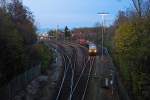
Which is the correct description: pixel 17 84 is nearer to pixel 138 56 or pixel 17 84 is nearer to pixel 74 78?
pixel 138 56

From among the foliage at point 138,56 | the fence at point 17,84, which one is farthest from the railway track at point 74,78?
the foliage at point 138,56

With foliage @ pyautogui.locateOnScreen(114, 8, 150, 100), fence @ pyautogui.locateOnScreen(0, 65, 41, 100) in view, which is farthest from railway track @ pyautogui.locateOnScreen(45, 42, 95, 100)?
foliage @ pyautogui.locateOnScreen(114, 8, 150, 100)

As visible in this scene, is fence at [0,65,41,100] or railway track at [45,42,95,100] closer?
fence at [0,65,41,100]

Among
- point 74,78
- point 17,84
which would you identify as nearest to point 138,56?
point 17,84

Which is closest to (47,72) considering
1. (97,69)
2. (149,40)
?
(97,69)

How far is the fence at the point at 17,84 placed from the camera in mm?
40094

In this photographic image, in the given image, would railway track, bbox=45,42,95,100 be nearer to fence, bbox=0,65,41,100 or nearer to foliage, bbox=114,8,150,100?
fence, bbox=0,65,41,100

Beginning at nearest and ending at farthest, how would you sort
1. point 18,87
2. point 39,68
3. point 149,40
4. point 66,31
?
point 149,40
point 18,87
point 39,68
point 66,31

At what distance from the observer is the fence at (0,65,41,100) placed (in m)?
40.1

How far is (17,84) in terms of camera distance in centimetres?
4628

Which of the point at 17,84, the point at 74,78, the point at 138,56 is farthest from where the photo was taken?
the point at 74,78

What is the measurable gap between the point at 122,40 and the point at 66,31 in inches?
4136

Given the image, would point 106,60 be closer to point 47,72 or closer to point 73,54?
point 73,54

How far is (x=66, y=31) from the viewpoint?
162m
